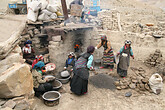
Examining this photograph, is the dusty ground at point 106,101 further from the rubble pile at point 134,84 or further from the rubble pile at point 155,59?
the rubble pile at point 155,59

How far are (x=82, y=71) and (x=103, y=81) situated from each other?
4.60ft

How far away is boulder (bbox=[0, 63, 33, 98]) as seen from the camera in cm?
203

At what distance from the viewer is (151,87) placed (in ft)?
14.5

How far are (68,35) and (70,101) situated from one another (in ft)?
8.99

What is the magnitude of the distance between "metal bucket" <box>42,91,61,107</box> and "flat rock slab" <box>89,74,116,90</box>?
155 centimetres

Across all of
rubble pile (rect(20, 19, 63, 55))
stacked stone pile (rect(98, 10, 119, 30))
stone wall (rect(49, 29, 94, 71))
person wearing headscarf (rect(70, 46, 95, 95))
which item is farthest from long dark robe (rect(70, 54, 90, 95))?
stacked stone pile (rect(98, 10, 119, 30))

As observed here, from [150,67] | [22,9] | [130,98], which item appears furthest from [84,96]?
[22,9]

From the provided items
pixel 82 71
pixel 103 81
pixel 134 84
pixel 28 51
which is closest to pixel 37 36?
pixel 28 51

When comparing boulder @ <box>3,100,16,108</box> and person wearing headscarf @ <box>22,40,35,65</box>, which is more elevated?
person wearing headscarf @ <box>22,40,35,65</box>

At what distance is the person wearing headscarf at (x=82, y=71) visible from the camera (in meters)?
3.69

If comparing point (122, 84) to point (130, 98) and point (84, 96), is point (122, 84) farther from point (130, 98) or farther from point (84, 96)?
point (84, 96)

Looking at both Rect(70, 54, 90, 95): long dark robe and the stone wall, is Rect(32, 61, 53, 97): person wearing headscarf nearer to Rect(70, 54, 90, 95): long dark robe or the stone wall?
Rect(70, 54, 90, 95): long dark robe

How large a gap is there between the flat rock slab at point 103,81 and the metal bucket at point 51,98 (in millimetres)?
1553

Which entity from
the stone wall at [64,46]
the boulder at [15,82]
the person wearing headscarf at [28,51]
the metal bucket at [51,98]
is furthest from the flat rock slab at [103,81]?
the boulder at [15,82]
